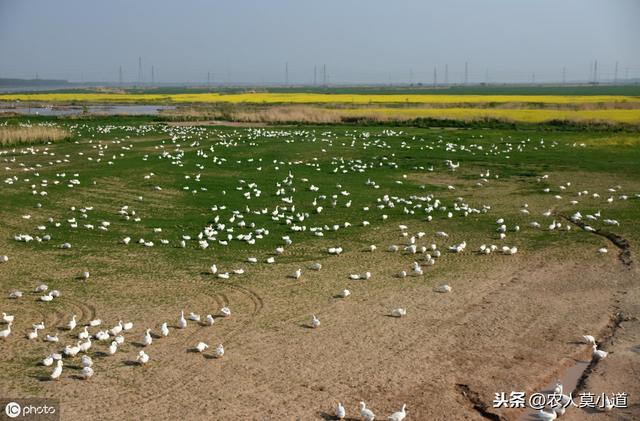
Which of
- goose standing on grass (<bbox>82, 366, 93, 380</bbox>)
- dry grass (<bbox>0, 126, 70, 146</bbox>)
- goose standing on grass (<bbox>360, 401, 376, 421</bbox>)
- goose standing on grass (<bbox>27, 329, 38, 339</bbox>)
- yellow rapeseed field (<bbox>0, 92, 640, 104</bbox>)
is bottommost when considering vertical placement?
goose standing on grass (<bbox>360, 401, 376, 421</bbox>)

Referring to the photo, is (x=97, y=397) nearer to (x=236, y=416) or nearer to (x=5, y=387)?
(x=5, y=387)

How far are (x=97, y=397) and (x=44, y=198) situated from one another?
1527 cm

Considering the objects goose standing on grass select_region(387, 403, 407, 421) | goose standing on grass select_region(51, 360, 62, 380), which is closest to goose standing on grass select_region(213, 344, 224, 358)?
goose standing on grass select_region(51, 360, 62, 380)

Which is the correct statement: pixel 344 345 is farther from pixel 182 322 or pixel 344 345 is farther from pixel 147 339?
pixel 147 339

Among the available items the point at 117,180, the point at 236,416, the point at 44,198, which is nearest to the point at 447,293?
the point at 236,416

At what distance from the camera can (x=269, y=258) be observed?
1541 cm

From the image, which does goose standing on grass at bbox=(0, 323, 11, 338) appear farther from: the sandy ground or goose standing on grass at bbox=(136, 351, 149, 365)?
goose standing on grass at bbox=(136, 351, 149, 365)

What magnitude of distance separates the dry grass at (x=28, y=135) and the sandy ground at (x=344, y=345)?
2685cm

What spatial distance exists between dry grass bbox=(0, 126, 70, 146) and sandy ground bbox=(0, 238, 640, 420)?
26.9 m

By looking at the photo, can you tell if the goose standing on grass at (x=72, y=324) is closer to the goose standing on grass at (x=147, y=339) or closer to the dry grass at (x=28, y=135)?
the goose standing on grass at (x=147, y=339)

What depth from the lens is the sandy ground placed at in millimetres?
8906

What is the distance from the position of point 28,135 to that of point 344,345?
35109mm

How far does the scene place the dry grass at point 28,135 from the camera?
1523 inches

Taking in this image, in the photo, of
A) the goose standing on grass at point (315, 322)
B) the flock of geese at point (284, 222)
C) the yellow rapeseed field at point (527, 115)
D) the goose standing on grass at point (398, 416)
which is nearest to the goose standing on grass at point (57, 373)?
the flock of geese at point (284, 222)
